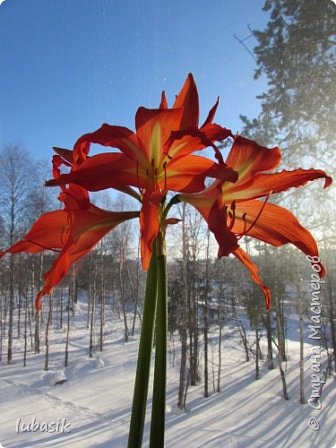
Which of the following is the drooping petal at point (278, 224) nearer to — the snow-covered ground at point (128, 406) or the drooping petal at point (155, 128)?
the drooping petal at point (155, 128)

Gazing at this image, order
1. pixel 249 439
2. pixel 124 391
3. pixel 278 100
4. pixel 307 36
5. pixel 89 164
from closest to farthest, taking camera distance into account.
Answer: pixel 89 164 < pixel 307 36 < pixel 278 100 < pixel 249 439 < pixel 124 391

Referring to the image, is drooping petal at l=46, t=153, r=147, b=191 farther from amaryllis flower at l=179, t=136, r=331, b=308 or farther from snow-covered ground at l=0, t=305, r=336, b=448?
snow-covered ground at l=0, t=305, r=336, b=448

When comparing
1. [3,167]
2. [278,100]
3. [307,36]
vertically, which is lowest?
[278,100]

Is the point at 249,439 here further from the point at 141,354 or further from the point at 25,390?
the point at 141,354

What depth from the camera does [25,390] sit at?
4.44 meters

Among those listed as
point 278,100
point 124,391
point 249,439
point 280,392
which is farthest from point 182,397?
point 278,100

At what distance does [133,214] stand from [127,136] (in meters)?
0.04

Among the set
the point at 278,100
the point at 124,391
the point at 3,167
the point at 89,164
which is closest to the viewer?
the point at 89,164

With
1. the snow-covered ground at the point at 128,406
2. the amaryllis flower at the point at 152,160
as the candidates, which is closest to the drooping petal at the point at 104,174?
the amaryllis flower at the point at 152,160

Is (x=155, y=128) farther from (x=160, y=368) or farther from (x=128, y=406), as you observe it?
(x=128, y=406)

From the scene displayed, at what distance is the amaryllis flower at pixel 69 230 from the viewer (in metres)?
0.17

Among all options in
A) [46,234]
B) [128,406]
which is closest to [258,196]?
[46,234]

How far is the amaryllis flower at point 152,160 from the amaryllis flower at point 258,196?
11mm

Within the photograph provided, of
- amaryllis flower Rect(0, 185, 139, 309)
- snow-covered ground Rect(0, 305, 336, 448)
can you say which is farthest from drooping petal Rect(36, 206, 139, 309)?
snow-covered ground Rect(0, 305, 336, 448)
